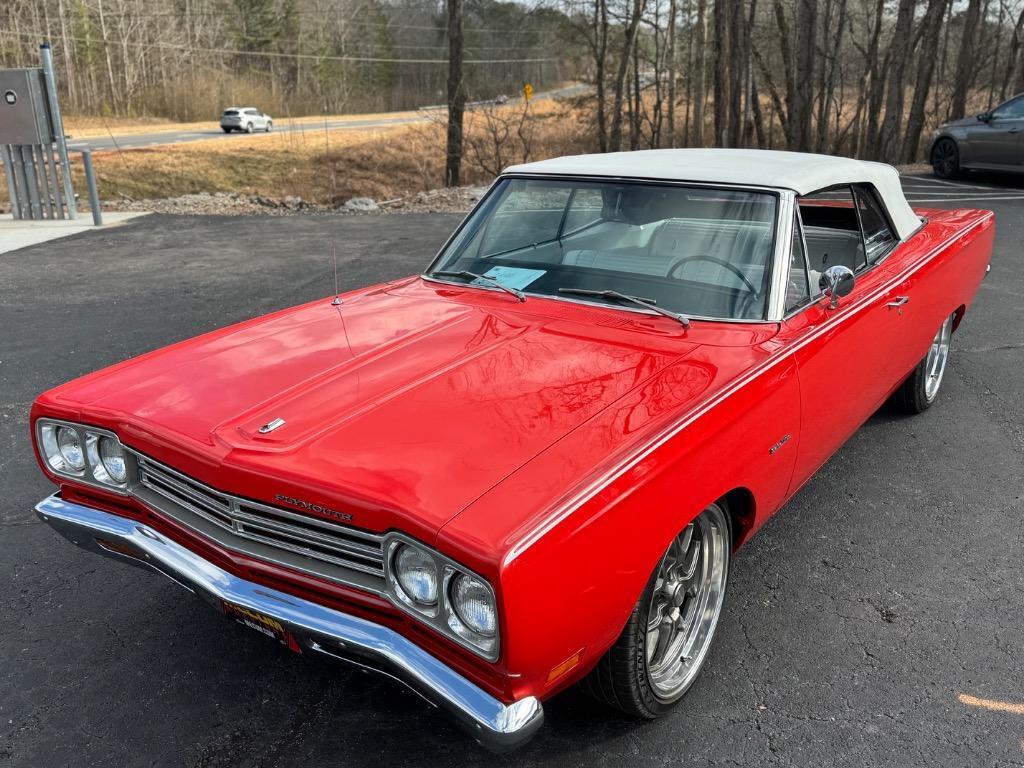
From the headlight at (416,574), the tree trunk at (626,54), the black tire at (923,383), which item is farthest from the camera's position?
the tree trunk at (626,54)

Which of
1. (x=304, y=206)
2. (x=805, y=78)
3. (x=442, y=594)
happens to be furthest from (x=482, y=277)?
(x=805, y=78)

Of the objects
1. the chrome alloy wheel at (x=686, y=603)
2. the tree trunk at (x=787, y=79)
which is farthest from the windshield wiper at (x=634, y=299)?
the tree trunk at (x=787, y=79)

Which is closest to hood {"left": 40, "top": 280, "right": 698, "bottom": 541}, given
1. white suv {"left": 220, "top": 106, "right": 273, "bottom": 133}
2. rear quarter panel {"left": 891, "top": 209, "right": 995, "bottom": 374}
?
rear quarter panel {"left": 891, "top": 209, "right": 995, "bottom": 374}

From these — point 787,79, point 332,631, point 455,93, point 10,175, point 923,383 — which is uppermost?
point 787,79

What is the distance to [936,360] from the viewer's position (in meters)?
4.94

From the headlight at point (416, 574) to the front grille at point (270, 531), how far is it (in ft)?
0.19

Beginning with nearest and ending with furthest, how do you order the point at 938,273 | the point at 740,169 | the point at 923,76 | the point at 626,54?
the point at 740,169 < the point at 938,273 < the point at 923,76 < the point at 626,54

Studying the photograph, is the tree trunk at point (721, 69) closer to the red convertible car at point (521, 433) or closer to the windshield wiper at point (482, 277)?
the red convertible car at point (521, 433)

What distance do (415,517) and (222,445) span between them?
2.32ft

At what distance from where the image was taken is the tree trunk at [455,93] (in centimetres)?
1908

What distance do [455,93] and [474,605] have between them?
1894 cm

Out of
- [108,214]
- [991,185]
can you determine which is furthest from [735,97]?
[108,214]

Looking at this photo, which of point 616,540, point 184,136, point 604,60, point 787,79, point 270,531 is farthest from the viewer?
point 184,136

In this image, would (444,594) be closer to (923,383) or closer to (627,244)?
(627,244)
